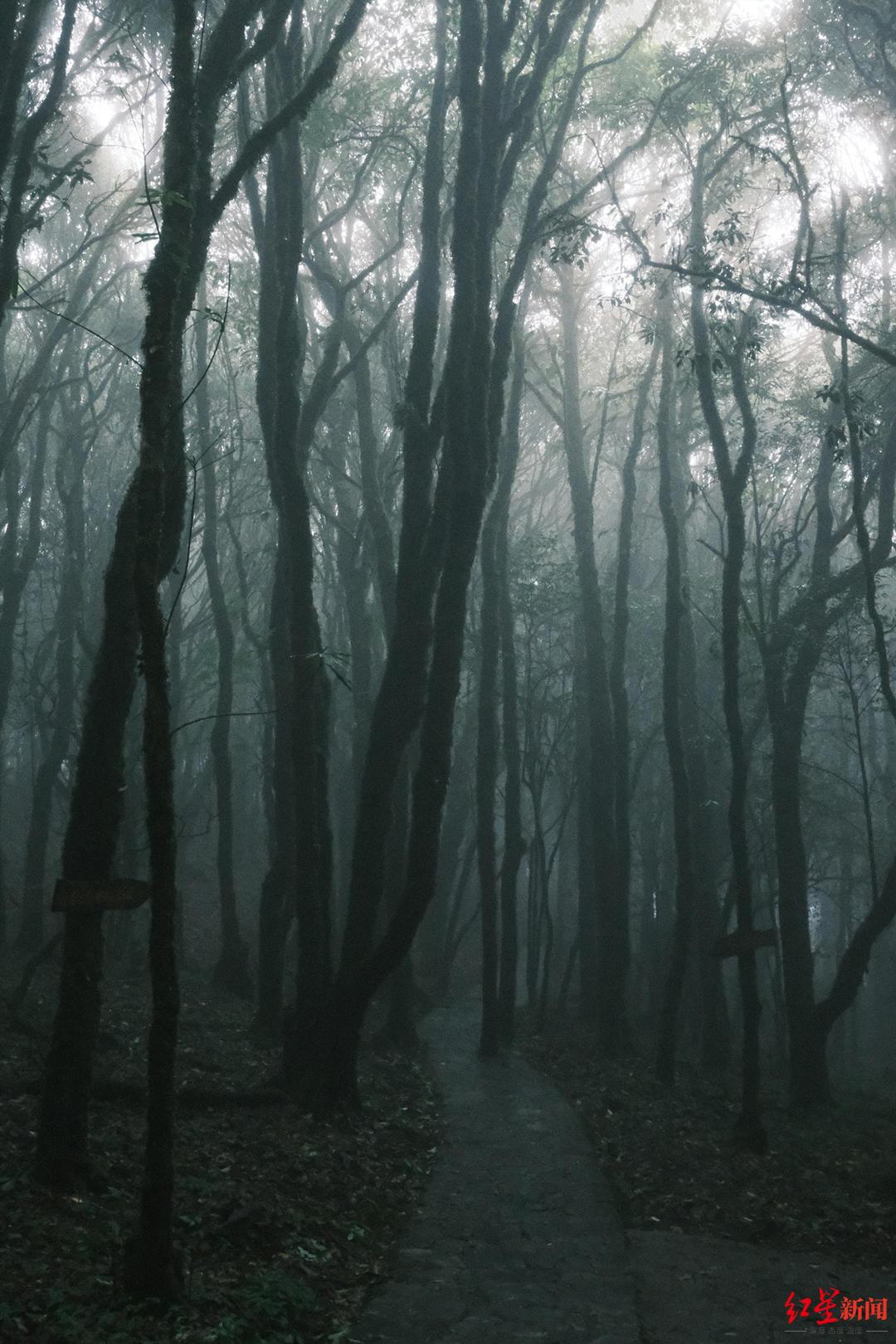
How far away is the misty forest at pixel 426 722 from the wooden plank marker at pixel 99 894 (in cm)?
2

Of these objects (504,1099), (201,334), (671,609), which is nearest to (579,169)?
(201,334)

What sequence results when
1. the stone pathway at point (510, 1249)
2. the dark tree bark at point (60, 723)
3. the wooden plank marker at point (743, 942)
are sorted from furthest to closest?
the dark tree bark at point (60, 723), the wooden plank marker at point (743, 942), the stone pathway at point (510, 1249)

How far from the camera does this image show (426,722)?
10188mm

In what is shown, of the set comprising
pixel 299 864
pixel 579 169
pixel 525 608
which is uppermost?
pixel 579 169

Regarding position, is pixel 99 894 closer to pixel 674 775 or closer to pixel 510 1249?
pixel 510 1249

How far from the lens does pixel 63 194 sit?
22.5 m

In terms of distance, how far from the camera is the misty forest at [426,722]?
6.15 metres

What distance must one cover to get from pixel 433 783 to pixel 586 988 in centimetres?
1232

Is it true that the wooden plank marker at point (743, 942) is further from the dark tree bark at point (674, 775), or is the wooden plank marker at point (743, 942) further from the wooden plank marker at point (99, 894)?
the wooden plank marker at point (99, 894)

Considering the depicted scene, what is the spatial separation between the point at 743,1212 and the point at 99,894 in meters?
5.44

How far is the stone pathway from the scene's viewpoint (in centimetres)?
585

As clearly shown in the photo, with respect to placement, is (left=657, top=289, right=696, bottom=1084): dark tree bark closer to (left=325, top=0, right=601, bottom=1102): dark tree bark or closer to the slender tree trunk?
(left=325, top=0, right=601, bottom=1102): dark tree bark

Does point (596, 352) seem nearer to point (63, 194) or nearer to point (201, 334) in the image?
point (201, 334)

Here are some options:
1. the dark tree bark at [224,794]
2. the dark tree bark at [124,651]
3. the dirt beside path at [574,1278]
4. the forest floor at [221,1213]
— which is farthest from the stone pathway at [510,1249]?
the dark tree bark at [224,794]
